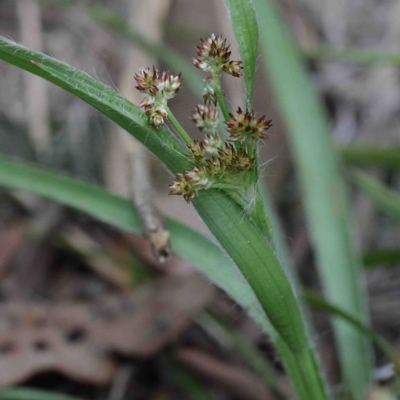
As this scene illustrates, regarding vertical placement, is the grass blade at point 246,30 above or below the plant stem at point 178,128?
above

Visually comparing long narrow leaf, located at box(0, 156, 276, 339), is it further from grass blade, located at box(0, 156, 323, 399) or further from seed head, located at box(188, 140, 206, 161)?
seed head, located at box(188, 140, 206, 161)

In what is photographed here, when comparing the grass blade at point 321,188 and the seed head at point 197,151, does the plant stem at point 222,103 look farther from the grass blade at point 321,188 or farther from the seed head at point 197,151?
the grass blade at point 321,188

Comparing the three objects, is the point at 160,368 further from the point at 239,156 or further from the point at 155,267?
the point at 239,156

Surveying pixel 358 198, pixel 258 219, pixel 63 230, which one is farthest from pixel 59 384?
pixel 358 198

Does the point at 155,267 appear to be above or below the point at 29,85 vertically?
below

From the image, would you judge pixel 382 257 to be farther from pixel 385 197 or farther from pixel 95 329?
pixel 95 329

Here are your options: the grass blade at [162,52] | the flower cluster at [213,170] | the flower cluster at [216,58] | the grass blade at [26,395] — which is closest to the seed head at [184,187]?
the flower cluster at [213,170]
